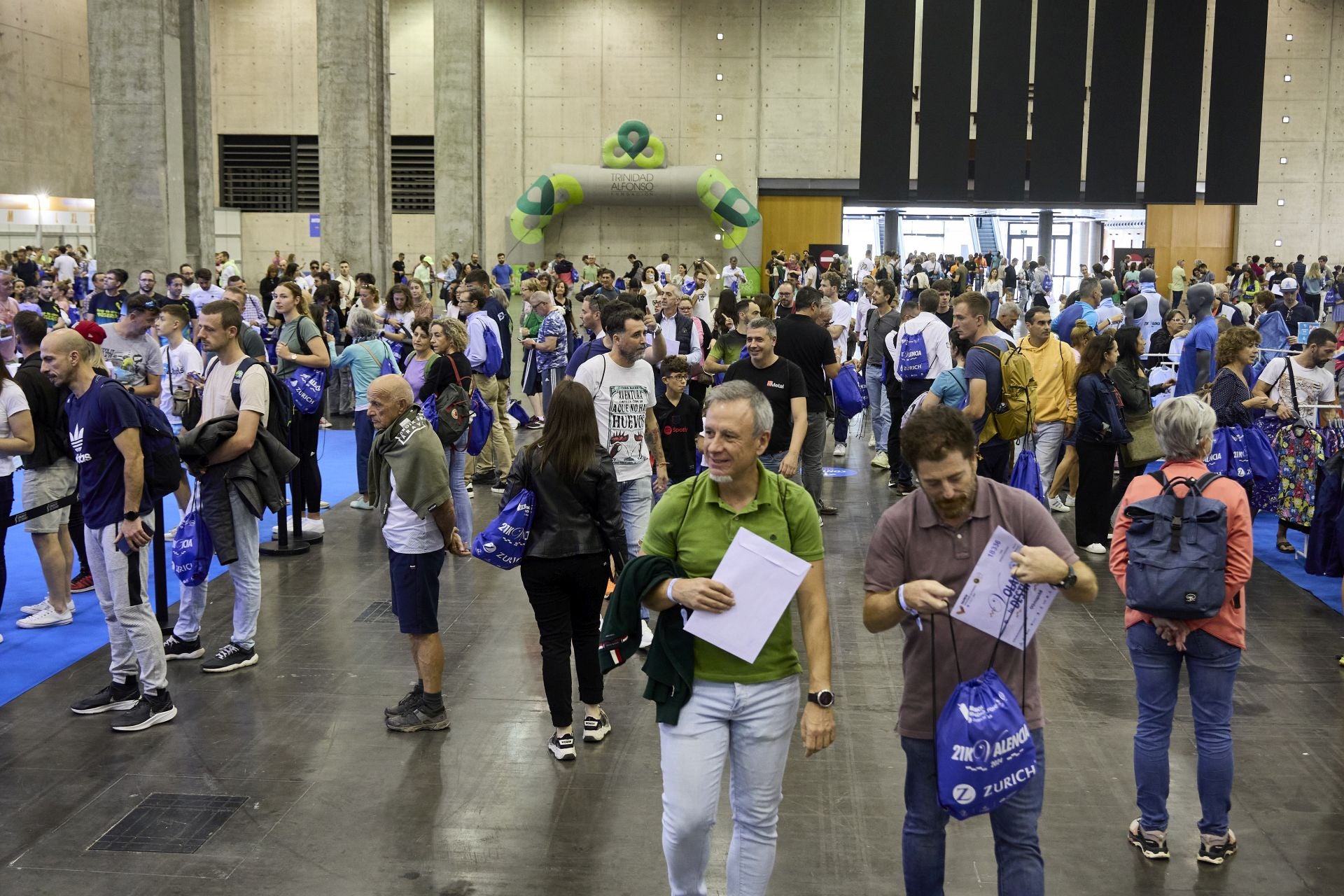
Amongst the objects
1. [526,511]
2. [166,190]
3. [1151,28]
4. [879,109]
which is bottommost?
[526,511]

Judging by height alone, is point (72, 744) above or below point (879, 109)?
below

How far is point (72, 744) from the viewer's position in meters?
5.39

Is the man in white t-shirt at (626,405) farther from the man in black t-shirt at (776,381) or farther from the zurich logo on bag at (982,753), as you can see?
the zurich logo on bag at (982,753)

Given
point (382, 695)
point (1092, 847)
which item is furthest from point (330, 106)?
point (1092, 847)

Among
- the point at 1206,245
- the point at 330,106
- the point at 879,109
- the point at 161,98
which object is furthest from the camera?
the point at 1206,245

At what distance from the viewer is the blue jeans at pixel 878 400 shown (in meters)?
12.5

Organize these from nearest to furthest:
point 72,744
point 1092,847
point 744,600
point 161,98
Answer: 1. point 744,600
2. point 1092,847
3. point 72,744
4. point 161,98

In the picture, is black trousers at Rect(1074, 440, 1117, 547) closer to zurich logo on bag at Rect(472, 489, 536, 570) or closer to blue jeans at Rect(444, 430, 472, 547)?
blue jeans at Rect(444, 430, 472, 547)

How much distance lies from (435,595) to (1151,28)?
30.3 meters

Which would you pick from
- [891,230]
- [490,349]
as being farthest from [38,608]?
[891,230]

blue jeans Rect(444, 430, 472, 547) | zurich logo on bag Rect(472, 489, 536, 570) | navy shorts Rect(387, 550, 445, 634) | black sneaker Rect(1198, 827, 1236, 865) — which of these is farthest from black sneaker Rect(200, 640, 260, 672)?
black sneaker Rect(1198, 827, 1236, 865)

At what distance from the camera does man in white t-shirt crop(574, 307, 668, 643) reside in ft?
21.1

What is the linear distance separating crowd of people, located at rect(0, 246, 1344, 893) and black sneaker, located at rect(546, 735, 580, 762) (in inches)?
0.5

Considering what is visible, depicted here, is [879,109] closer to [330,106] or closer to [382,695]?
[330,106]
